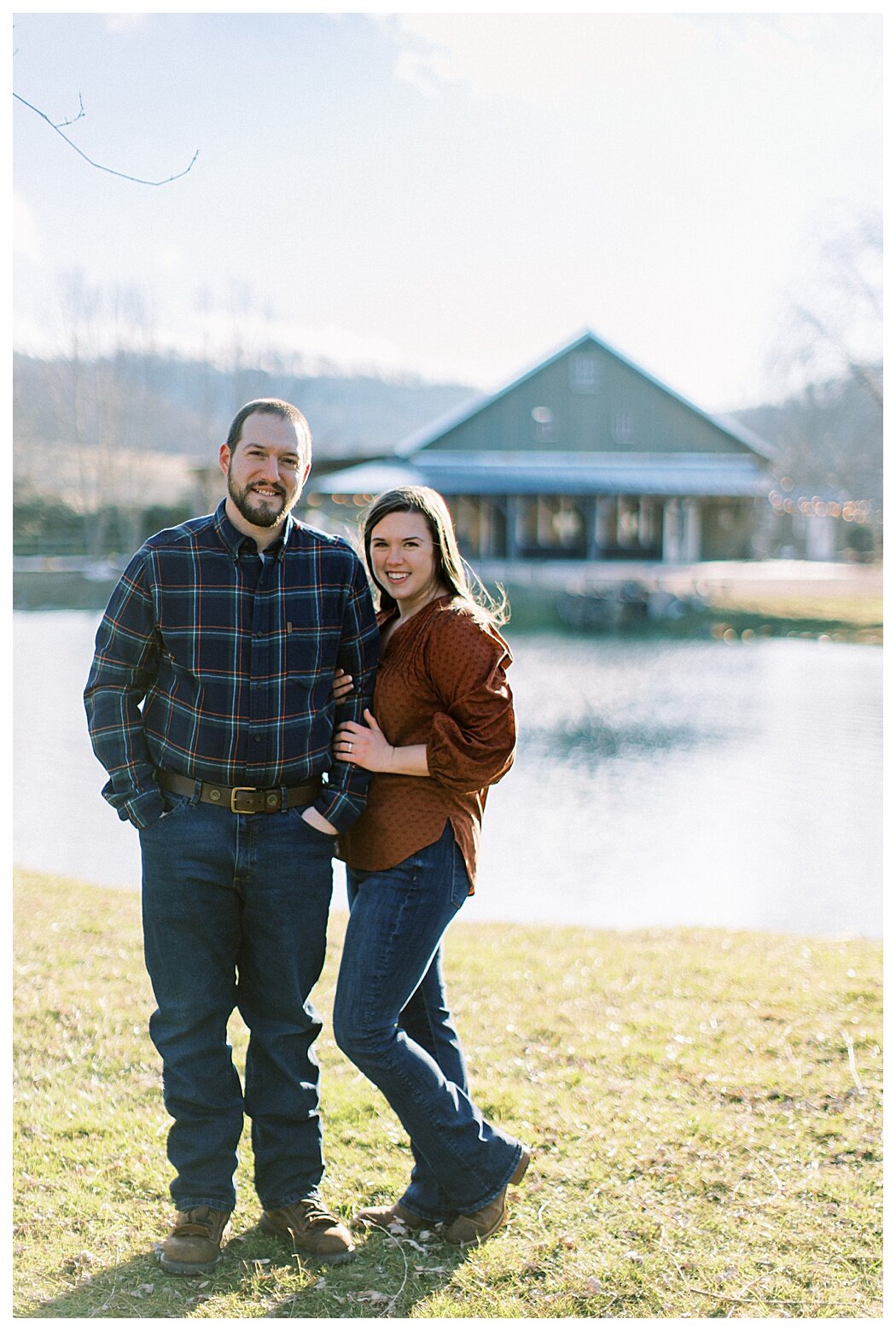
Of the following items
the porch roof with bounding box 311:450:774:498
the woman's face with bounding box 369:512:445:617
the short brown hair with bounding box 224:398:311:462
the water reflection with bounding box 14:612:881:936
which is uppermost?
the porch roof with bounding box 311:450:774:498

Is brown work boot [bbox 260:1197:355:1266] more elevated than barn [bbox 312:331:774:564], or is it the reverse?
barn [bbox 312:331:774:564]

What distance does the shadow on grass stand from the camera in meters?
3.01

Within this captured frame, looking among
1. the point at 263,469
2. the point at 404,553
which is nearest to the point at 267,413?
the point at 263,469

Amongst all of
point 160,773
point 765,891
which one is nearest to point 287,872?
point 160,773

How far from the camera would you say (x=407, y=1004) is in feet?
10.7

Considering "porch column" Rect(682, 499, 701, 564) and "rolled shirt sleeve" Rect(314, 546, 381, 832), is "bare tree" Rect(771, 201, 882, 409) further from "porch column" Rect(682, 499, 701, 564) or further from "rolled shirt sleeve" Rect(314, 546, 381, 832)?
"rolled shirt sleeve" Rect(314, 546, 381, 832)

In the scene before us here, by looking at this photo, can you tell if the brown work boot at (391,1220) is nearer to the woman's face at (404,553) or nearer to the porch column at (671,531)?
the woman's face at (404,553)

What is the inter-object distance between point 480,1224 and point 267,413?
7.26 ft

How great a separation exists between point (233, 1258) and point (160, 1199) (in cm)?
44

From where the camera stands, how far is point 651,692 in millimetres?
20422

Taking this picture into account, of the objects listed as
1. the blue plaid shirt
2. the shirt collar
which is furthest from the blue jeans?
the shirt collar

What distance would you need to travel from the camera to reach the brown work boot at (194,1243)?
3.12m

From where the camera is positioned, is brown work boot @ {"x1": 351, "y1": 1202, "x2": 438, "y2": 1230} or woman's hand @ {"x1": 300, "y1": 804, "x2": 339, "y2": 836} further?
brown work boot @ {"x1": 351, "y1": 1202, "x2": 438, "y2": 1230}

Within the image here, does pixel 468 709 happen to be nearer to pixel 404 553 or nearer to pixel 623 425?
pixel 404 553
